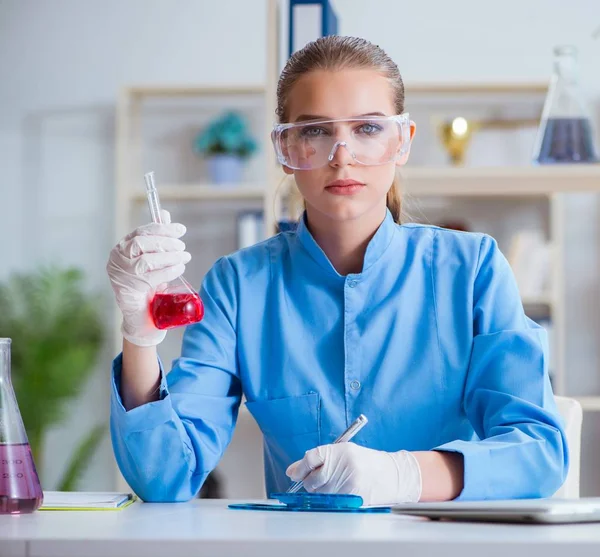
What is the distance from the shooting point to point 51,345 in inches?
173

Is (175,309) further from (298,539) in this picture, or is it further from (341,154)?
(298,539)

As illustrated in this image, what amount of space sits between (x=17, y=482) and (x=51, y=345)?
11.1 ft

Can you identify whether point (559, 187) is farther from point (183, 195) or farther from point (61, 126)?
point (61, 126)

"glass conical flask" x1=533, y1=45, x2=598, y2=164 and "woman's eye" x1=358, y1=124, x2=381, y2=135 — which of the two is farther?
"glass conical flask" x1=533, y1=45, x2=598, y2=164

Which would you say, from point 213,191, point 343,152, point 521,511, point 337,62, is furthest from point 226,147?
point 521,511

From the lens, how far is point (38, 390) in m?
4.29

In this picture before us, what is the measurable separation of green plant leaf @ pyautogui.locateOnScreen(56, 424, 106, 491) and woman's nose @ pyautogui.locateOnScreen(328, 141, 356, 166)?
3.24 meters

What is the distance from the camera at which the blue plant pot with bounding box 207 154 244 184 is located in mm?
4348

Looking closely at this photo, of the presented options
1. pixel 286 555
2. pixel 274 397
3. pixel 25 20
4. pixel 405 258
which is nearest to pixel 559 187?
pixel 405 258

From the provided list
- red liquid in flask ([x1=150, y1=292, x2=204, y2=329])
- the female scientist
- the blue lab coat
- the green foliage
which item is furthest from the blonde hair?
the green foliage

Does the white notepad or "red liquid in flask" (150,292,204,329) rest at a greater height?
"red liquid in flask" (150,292,204,329)

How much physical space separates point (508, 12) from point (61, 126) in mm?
2230

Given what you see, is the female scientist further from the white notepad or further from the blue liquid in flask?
the blue liquid in flask

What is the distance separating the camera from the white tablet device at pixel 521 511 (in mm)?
875
